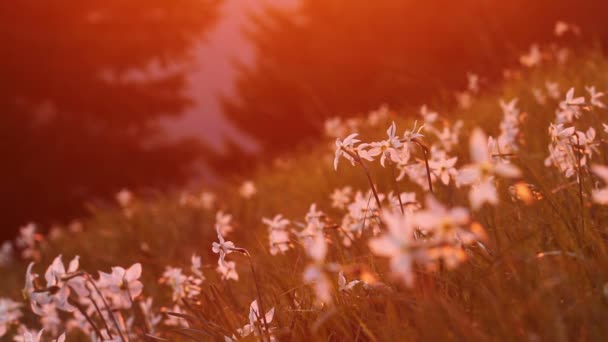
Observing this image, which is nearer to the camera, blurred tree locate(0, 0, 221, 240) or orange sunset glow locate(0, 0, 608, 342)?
orange sunset glow locate(0, 0, 608, 342)

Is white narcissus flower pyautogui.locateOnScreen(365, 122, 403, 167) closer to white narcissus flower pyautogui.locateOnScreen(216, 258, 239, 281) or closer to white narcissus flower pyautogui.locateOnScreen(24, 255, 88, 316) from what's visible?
white narcissus flower pyautogui.locateOnScreen(216, 258, 239, 281)

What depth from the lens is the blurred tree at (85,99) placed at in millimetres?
14898

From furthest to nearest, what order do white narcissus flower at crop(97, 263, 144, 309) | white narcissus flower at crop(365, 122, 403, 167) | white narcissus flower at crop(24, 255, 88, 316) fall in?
1. white narcissus flower at crop(365, 122, 403, 167)
2. white narcissus flower at crop(97, 263, 144, 309)
3. white narcissus flower at crop(24, 255, 88, 316)

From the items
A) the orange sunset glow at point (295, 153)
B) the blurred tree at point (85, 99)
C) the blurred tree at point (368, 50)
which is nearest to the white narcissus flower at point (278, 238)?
the orange sunset glow at point (295, 153)

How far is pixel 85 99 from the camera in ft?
52.6

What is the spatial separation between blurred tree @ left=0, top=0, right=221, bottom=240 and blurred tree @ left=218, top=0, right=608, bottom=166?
2.65 metres

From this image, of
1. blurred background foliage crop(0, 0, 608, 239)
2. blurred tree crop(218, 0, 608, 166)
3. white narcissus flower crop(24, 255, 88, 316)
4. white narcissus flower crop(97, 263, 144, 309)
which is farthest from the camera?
blurred background foliage crop(0, 0, 608, 239)

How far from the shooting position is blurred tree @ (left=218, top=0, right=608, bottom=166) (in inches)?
505

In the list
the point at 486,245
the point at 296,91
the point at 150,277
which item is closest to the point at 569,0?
the point at 296,91

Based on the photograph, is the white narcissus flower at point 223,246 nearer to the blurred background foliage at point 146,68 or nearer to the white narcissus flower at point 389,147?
the white narcissus flower at point 389,147

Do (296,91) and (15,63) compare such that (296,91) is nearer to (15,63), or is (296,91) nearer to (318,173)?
(15,63)

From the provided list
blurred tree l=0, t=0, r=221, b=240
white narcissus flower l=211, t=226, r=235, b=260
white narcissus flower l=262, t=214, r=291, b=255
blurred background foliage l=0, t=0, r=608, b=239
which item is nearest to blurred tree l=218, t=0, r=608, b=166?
blurred background foliage l=0, t=0, r=608, b=239

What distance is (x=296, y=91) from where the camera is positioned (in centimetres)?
1892

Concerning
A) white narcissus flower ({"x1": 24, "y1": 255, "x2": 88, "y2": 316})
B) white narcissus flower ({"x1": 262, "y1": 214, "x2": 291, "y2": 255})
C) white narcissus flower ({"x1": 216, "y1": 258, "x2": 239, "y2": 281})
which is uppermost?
white narcissus flower ({"x1": 262, "y1": 214, "x2": 291, "y2": 255})
